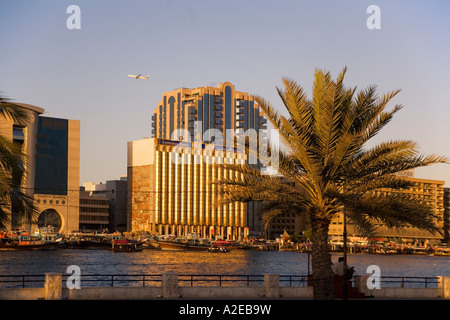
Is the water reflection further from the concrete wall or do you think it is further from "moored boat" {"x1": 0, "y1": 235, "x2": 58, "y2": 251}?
the concrete wall

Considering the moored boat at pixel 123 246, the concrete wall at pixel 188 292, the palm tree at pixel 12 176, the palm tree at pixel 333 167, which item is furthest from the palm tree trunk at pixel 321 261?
the moored boat at pixel 123 246

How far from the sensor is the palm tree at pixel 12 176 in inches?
713

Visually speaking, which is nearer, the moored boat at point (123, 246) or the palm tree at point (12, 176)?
the palm tree at point (12, 176)

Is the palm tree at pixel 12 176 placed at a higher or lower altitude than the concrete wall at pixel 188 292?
higher

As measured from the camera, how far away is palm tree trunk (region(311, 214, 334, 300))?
94.5 feet

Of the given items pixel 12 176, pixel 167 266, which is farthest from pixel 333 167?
pixel 167 266

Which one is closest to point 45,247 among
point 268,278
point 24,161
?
point 268,278

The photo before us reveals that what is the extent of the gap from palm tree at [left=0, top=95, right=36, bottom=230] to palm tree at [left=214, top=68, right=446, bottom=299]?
476 inches

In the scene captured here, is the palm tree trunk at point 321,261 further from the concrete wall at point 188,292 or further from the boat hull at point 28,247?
the boat hull at point 28,247

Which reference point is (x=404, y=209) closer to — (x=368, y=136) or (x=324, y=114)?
(x=368, y=136)

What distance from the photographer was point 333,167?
28.7m

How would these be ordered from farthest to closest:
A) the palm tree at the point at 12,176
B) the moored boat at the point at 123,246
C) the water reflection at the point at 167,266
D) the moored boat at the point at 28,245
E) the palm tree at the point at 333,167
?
the moored boat at the point at 123,246, the moored boat at the point at 28,245, the water reflection at the point at 167,266, the palm tree at the point at 333,167, the palm tree at the point at 12,176

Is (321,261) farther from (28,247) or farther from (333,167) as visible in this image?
(28,247)
